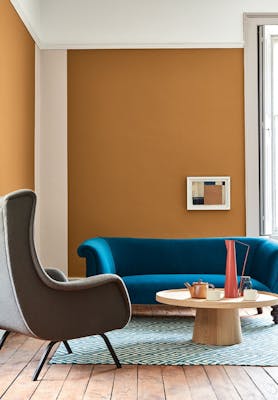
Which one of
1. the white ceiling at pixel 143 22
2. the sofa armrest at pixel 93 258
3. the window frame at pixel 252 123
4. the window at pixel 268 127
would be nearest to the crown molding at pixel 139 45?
the white ceiling at pixel 143 22

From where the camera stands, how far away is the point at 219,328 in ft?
15.3

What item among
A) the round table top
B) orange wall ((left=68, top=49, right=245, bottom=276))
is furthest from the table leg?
orange wall ((left=68, top=49, right=245, bottom=276))

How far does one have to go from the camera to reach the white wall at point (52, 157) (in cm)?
709

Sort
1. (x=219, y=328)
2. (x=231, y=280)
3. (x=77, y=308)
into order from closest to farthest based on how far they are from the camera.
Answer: (x=77, y=308) < (x=219, y=328) < (x=231, y=280)

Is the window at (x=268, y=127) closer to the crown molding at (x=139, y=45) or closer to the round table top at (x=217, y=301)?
the crown molding at (x=139, y=45)

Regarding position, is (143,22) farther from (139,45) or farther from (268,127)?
(268,127)

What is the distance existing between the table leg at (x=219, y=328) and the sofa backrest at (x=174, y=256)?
5.18 ft

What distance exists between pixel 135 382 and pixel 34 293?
746 millimetres

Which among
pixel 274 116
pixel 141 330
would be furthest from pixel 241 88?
pixel 141 330

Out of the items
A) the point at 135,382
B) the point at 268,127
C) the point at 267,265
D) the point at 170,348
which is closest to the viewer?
the point at 135,382

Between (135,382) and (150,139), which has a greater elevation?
(150,139)

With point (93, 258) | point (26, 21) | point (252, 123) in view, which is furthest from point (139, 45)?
point (93, 258)

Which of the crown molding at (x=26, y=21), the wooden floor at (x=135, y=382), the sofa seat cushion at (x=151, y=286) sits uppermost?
the crown molding at (x=26, y=21)

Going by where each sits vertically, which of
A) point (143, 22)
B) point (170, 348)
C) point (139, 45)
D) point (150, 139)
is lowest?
point (170, 348)
